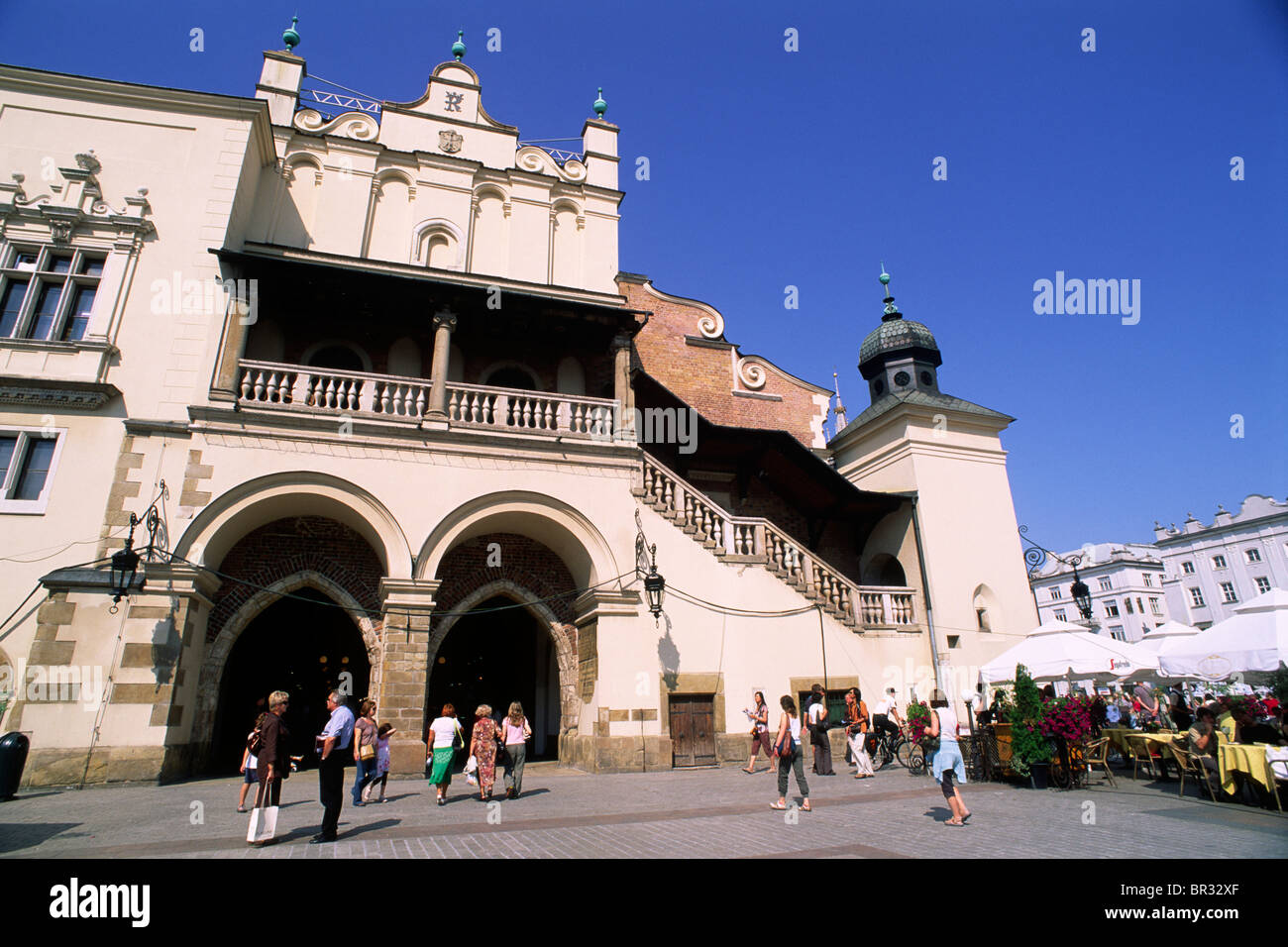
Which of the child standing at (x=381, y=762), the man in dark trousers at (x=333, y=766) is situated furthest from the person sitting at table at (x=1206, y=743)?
the child standing at (x=381, y=762)

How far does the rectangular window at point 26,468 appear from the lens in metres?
11.3

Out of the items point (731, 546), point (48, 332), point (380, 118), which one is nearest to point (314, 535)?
point (48, 332)

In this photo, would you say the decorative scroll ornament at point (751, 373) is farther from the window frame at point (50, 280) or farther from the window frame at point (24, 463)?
the window frame at point (24, 463)

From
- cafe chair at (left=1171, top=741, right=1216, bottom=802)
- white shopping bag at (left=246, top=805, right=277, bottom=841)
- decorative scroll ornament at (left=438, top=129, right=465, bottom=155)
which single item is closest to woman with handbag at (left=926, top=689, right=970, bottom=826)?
cafe chair at (left=1171, top=741, right=1216, bottom=802)

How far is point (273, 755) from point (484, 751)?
3.78 meters

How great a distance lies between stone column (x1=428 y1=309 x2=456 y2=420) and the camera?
523 inches

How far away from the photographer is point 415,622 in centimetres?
1214

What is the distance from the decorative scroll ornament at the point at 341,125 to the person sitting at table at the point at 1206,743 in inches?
839

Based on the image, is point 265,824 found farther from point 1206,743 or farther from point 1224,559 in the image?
point 1224,559

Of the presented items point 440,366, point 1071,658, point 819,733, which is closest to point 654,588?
point 819,733

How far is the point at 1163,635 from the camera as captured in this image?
14.9 m

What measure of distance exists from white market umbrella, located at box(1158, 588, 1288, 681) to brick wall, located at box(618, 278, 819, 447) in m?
11.4

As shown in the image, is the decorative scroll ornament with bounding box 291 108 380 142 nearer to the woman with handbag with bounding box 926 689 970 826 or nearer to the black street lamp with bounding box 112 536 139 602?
the black street lamp with bounding box 112 536 139 602
